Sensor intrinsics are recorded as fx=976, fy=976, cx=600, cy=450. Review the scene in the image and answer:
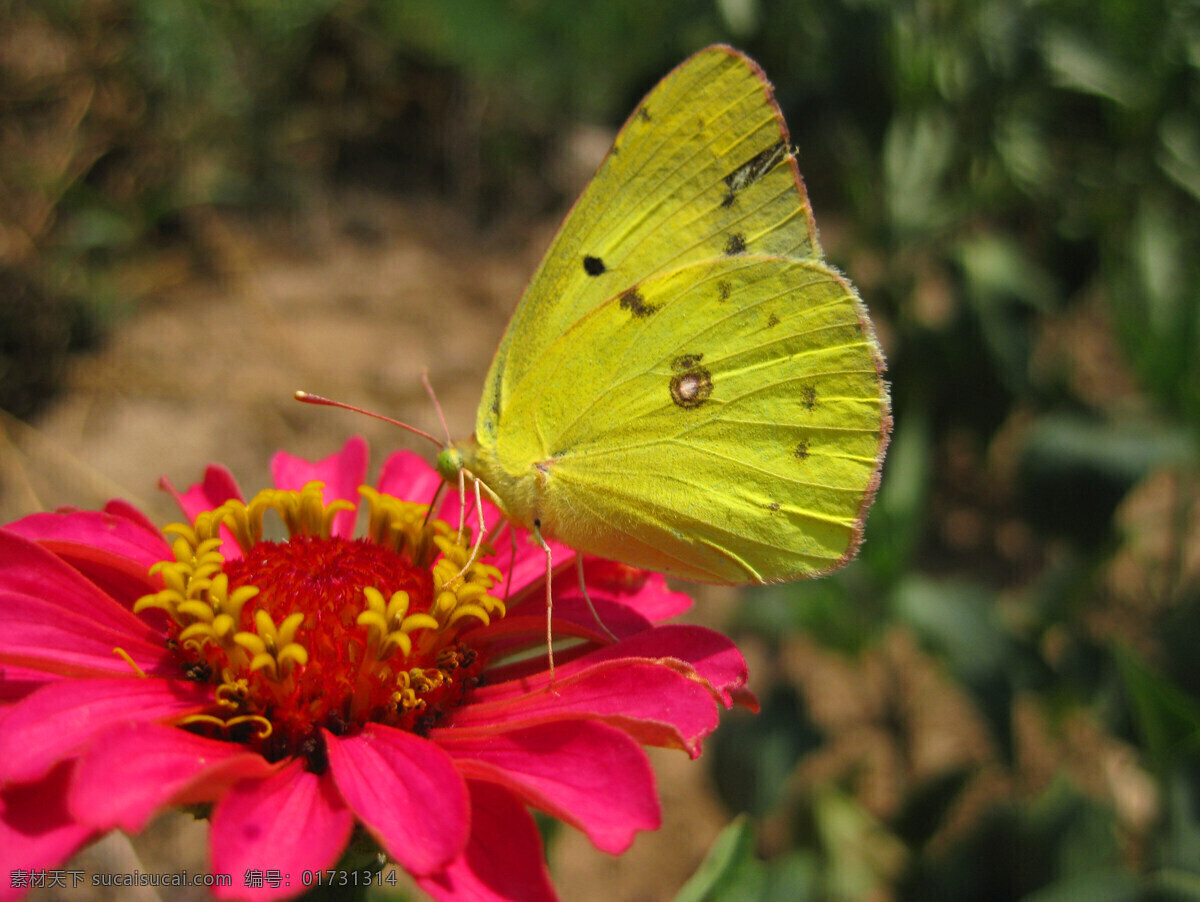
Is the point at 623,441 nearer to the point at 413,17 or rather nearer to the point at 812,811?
the point at 812,811

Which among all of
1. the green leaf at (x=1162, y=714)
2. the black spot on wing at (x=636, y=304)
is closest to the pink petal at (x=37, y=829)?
→ the black spot on wing at (x=636, y=304)

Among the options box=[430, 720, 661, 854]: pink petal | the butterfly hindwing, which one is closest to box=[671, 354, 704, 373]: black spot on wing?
the butterfly hindwing

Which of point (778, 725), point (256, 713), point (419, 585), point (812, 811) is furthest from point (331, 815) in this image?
point (812, 811)

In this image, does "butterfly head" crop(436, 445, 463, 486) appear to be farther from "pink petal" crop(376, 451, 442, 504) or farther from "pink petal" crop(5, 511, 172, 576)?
"pink petal" crop(5, 511, 172, 576)

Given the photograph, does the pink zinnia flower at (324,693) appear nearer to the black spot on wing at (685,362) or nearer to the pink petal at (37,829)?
the pink petal at (37,829)

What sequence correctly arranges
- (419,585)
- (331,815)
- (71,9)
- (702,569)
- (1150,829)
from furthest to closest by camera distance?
1. (71,9)
2. (1150,829)
3. (702,569)
4. (419,585)
5. (331,815)
